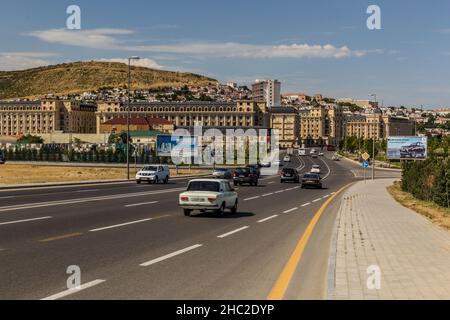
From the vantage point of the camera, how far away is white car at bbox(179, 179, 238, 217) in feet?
69.8

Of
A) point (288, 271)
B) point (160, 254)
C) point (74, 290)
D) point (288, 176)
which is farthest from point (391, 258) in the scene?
point (288, 176)

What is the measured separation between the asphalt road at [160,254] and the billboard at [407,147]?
49696 millimetres

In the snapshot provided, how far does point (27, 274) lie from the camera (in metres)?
9.97

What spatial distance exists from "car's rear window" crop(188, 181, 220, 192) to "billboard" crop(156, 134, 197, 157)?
204ft

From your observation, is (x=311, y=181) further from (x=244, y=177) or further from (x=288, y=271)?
(x=288, y=271)

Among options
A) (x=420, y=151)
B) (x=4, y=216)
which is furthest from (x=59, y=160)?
(x=4, y=216)

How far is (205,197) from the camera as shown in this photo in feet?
69.8

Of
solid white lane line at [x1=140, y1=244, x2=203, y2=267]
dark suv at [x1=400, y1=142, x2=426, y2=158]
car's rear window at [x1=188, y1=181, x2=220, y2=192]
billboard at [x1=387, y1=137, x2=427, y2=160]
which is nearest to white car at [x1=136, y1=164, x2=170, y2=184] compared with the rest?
car's rear window at [x1=188, y1=181, x2=220, y2=192]

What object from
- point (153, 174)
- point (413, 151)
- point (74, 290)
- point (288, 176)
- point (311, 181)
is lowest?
point (288, 176)

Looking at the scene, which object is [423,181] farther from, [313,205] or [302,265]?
[302,265]

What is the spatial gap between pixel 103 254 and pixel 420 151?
62.0 metres

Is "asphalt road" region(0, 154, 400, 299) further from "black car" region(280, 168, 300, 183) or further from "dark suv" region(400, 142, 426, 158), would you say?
"dark suv" region(400, 142, 426, 158)

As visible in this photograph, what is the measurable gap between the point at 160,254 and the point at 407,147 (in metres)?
61.7

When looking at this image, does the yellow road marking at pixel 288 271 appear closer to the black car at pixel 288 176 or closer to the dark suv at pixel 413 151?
the black car at pixel 288 176
